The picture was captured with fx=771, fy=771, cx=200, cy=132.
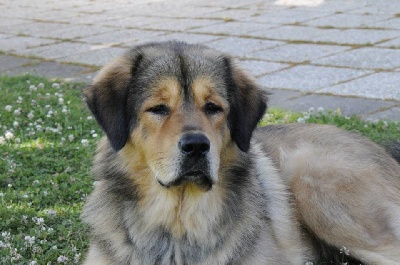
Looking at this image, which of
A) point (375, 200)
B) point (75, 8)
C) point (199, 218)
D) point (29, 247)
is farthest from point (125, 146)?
point (75, 8)

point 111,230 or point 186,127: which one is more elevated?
point 186,127

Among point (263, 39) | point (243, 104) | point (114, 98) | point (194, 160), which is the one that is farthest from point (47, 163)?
point (263, 39)

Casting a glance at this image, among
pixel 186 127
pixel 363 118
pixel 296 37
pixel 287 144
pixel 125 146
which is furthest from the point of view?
pixel 296 37

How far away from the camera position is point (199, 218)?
5.06 meters

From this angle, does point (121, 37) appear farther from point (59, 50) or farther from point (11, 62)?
point (11, 62)

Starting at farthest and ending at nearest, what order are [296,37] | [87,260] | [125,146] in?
[296,37], [87,260], [125,146]

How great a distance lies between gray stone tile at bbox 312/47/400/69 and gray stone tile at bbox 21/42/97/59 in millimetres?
4271

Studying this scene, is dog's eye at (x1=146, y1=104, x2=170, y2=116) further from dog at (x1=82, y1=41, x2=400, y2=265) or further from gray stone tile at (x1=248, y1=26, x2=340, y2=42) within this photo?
gray stone tile at (x1=248, y1=26, x2=340, y2=42)

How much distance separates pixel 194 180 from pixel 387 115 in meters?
4.45

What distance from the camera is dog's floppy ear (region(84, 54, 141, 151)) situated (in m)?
4.92

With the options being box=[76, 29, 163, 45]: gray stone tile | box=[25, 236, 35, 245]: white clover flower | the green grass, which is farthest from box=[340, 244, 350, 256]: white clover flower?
box=[76, 29, 163, 45]: gray stone tile

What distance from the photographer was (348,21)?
13812mm

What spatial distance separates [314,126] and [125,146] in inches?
82.2

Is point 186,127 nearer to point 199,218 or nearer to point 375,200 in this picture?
point 199,218
